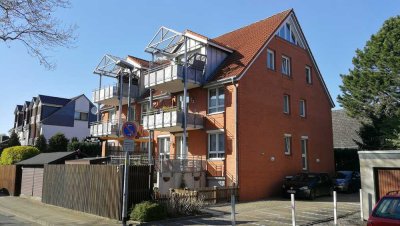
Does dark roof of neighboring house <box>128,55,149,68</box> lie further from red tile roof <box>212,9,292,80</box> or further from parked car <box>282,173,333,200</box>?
parked car <box>282,173,333,200</box>

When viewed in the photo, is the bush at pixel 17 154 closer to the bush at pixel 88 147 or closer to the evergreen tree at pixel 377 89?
the bush at pixel 88 147

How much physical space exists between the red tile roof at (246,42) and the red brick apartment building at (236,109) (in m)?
0.09

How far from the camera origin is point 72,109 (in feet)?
180

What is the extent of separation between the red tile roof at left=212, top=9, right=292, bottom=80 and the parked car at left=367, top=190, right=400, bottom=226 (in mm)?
14426

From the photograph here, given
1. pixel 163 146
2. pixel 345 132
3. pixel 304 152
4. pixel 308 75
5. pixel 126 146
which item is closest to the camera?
pixel 126 146

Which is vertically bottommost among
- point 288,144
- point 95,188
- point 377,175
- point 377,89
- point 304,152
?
point 95,188

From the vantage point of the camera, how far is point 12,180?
2536 cm

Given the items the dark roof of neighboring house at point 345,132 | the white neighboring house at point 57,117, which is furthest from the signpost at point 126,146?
the white neighboring house at point 57,117

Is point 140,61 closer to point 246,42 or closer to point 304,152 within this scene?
point 246,42

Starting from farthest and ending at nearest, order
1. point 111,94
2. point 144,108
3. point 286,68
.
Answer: point 144,108 < point 111,94 < point 286,68

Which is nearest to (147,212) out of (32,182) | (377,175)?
(377,175)

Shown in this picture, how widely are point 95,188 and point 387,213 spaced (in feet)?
35.9

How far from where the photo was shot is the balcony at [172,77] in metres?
22.8

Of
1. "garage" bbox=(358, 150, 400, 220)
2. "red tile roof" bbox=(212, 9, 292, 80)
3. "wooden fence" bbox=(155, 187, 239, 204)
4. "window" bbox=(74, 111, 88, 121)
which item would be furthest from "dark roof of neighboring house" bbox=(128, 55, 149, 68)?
"window" bbox=(74, 111, 88, 121)
